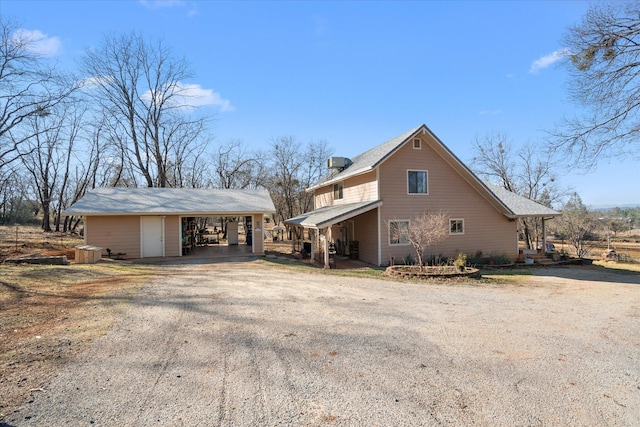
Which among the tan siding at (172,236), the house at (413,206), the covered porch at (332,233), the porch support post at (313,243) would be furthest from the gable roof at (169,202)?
the house at (413,206)

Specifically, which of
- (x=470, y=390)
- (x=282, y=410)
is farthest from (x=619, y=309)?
(x=282, y=410)

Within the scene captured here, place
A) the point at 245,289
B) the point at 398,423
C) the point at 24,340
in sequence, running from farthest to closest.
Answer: the point at 245,289 → the point at 24,340 → the point at 398,423

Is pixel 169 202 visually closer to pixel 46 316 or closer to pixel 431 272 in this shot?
pixel 46 316

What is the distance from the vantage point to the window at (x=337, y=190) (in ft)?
66.8

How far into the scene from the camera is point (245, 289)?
9172 millimetres

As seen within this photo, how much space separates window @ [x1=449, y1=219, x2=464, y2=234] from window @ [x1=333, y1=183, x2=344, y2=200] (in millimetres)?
6494

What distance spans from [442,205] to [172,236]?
14306mm

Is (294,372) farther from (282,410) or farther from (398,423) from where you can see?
(398,423)

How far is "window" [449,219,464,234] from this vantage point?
17.7 meters

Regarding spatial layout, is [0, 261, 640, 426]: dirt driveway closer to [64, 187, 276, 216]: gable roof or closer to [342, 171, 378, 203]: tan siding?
[342, 171, 378, 203]: tan siding

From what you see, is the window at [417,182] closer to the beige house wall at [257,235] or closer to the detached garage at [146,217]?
the detached garage at [146,217]

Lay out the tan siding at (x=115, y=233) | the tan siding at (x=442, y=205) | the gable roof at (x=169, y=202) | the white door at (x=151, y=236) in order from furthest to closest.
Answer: the white door at (x=151, y=236) < the gable roof at (x=169, y=202) < the tan siding at (x=115, y=233) < the tan siding at (x=442, y=205)

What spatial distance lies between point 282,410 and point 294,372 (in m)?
0.82

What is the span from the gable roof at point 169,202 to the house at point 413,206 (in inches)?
155
